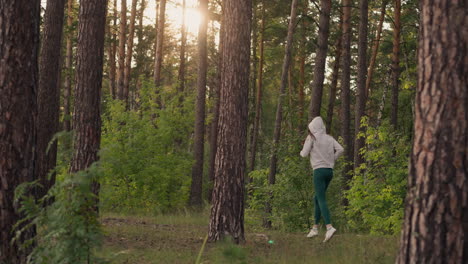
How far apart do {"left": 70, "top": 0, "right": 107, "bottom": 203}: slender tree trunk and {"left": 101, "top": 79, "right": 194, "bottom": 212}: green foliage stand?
8341mm

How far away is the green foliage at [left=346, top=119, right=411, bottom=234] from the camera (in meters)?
14.0

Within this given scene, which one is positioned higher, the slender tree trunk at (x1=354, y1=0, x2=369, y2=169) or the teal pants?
the slender tree trunk at (x1=354, y1=0, x2=369, y2=169)

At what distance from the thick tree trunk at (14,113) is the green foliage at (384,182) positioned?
9966 mm

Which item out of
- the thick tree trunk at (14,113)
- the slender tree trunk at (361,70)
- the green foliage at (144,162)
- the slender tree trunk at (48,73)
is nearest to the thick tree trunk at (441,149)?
the thick tree trunk at (14,113)

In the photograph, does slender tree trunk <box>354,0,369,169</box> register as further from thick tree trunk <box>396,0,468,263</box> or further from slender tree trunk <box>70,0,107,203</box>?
thick tree trunk <box>396,0,468,263</box>

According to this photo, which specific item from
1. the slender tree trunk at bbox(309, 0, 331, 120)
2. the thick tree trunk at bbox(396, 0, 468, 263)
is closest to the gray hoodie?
the thick tree trunk at bbox(396, 0, 468, 263)

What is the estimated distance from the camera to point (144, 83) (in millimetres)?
19562

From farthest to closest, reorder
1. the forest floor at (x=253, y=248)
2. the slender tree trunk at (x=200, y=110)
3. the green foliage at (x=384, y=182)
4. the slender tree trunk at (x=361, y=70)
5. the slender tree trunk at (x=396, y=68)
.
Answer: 1. the slender tree trunk at (x=396, y=68)
2. the slender tree trunk at (x=200, y=110)
3. the slender tree trunk at (x=361, y=70)
4. the green foliage at (x=384, y=182)
5. the forest floor at (x=253, y=248)

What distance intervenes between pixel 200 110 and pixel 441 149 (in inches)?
649

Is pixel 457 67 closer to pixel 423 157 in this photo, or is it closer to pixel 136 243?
pixel 423 157

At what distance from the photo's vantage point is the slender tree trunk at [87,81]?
30.7 feet

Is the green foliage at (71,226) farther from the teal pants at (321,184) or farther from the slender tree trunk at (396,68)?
the slender tree trunk at (396,68)

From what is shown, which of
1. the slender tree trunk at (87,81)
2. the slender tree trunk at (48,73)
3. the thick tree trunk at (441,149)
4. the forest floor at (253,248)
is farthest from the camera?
the slender tree trunk at (48,73)

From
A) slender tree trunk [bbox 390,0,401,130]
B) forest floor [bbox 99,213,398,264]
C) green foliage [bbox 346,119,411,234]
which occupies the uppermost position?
slender tree trunk [bbox 390,0,401,130]
